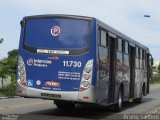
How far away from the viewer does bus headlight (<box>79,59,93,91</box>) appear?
14930 millimetres

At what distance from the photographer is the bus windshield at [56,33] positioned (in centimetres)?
1533

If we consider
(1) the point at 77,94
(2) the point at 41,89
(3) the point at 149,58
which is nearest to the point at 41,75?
(2) the point at 41,89

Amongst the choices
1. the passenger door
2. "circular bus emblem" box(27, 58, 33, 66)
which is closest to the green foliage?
the passenger door

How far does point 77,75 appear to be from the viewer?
1509 cm

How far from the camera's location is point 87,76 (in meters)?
15.0

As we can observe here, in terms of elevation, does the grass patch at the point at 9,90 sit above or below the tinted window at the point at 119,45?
below

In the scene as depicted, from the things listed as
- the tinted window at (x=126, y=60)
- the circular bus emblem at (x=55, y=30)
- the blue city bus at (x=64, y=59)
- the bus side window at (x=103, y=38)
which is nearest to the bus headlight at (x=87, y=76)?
the blue city bus at (x=64, y=59)

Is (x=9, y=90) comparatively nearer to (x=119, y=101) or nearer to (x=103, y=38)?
(x=119, y=101)

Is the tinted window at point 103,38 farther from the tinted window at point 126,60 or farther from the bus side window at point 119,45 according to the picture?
the tinted window at point 126,60

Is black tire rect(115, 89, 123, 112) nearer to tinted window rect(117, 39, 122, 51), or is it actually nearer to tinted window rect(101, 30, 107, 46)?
tinted window rect(117, 39, 122, 51)

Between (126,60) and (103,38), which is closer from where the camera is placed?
(103,38)

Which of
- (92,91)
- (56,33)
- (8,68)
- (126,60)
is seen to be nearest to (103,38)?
(56,33)

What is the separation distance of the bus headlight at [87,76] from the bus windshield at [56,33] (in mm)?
626

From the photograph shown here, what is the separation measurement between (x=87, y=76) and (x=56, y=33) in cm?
181
